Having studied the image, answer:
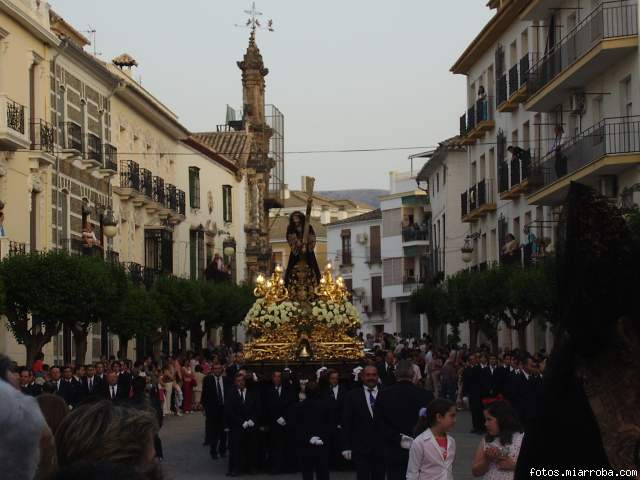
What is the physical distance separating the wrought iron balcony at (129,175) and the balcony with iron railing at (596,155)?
618 inches

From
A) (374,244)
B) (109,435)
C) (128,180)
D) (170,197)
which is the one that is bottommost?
(109,435)

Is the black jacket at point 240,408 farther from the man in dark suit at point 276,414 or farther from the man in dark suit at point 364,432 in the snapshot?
the man in dark suit at point 364,432

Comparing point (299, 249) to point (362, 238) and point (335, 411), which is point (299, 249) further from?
point (362, 238)

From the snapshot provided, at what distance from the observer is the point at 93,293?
31.9 metres

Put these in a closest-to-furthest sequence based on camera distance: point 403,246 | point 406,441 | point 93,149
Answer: point 406,441, point 93,149, point 403,246

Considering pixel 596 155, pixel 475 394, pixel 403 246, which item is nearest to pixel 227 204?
pixel 403 246

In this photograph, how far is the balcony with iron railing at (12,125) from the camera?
32.6 meters

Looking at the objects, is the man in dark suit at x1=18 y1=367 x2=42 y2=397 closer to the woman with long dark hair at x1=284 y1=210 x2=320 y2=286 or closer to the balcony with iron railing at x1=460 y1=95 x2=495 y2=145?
the woman with long dark hair at x1=284 y1=210 x2=320 y2=286

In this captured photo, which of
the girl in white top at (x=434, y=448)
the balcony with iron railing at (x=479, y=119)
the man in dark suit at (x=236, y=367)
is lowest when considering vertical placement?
the girl in white top at (x=434, y=448)

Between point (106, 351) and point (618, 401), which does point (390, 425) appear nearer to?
point (618, 401)

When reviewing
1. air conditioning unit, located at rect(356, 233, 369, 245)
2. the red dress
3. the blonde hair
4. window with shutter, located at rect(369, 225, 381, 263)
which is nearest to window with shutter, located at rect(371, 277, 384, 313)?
window with shutter, located at rect(369, 225, 381, 263)

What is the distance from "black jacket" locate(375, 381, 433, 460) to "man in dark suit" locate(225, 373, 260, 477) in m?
7.37

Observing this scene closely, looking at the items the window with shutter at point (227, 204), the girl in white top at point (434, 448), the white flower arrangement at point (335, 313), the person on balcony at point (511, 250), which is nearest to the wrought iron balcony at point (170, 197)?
the window with shutter at point (227, 204)

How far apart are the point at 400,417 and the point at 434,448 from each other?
10.6 ft
